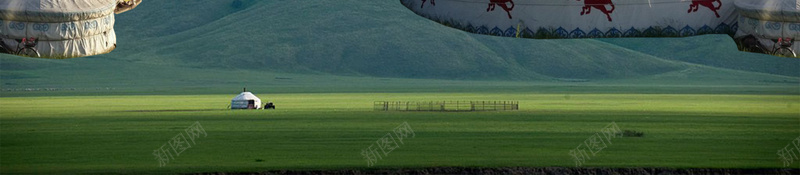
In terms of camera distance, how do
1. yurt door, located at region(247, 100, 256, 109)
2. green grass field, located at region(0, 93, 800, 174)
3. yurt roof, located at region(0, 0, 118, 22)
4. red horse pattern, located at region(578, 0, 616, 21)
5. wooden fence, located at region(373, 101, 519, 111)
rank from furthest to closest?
wooden fence, located at region(373, 101, 519, 111) < yurt door, located at region(247, 100, 256, 109) < green grass field, located at region(0, 93, 800, 174) < yurt roof, located at region(0, 0, 118, 22) < red horse pattern, located at region(578, 0, 616, 21)

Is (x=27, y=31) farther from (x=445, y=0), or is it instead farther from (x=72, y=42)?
(x=445, y=0)

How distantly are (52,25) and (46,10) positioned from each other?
267 mm

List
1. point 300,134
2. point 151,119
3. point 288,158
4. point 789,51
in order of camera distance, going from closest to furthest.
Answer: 1. point 789,51
2. point 288,158
3. point 300,134
4. point 151,119

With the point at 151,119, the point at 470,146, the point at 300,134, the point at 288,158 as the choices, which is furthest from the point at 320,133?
the point at 151,119

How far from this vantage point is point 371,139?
81.8 meters

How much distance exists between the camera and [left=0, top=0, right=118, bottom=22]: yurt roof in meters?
10.6

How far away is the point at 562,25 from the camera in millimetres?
10188

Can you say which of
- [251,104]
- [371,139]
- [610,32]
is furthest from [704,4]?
[251,104]

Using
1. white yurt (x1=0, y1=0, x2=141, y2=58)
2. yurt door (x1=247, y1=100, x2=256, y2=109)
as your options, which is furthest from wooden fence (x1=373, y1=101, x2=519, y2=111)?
white yurt (x1=0, y1=0, x2=141, y2=58)

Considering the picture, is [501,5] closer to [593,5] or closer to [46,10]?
[593,5]

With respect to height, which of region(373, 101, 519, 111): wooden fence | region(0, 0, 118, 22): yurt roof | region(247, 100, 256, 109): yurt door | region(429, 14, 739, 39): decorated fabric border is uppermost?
region(0, 0, 118, 22): yurt roof

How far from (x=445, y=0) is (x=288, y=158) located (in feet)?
164

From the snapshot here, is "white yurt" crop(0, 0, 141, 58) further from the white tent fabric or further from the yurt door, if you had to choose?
the yurt door

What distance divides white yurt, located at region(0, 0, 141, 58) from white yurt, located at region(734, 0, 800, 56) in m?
6.08
